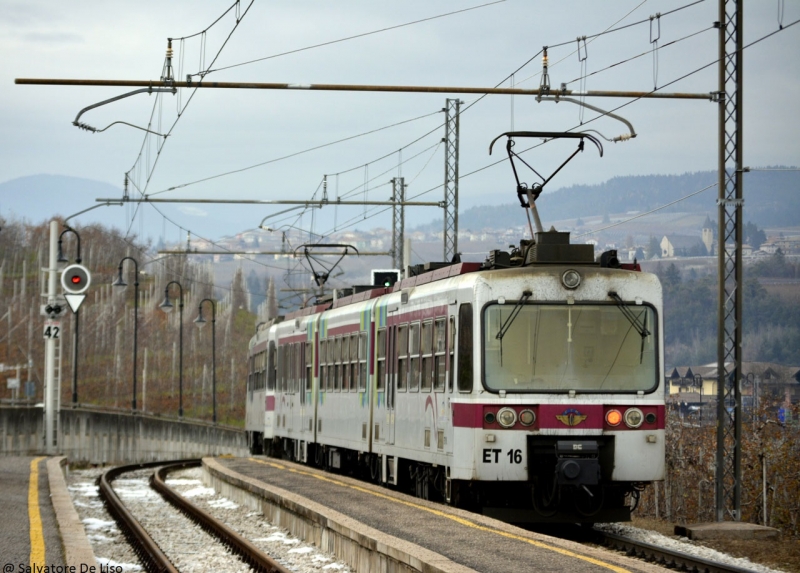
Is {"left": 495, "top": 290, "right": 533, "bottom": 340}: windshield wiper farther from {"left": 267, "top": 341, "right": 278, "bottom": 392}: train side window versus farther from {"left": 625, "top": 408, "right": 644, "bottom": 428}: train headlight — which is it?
{"left": 267, "top": 341, "right": 278, "bottom": 392}: train side window

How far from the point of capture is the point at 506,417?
15.1 meters

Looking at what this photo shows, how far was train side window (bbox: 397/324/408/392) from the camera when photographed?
18500mm

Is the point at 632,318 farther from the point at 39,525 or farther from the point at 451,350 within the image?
the point at 39,525

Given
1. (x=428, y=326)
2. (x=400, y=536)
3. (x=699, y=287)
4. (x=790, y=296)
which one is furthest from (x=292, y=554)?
(x=699, y=287)

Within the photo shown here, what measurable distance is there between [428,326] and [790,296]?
52.9 metres

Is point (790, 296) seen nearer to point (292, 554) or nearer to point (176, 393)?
point (176, 393)

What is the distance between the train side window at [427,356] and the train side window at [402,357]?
982 millimetres

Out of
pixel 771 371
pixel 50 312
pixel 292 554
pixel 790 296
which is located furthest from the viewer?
pixel 790 296

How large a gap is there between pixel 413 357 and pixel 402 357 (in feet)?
2.16

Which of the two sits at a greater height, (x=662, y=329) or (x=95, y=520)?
(x=662, y=329)

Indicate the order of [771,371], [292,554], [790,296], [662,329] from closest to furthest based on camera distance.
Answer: [292,554] → [662,329] → [771,371] → [790,296]

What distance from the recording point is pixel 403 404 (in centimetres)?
1850

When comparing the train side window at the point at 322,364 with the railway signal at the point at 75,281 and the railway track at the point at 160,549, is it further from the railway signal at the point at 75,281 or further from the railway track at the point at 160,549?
the railway signal at the point at 75,281

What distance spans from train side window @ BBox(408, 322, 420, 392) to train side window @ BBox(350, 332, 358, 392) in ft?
11.9
